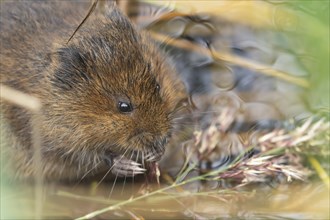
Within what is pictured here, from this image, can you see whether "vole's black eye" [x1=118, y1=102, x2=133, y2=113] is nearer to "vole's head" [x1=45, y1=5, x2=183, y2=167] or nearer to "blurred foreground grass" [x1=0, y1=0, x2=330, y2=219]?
"vole's head" [x1=45, y1=5, x2=183, y2=167]

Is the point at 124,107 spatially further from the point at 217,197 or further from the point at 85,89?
the point at 217,197

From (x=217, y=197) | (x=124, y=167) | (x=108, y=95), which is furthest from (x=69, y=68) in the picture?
(x=217, y=197)

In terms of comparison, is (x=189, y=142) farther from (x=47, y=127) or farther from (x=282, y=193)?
(x=47, y=127)

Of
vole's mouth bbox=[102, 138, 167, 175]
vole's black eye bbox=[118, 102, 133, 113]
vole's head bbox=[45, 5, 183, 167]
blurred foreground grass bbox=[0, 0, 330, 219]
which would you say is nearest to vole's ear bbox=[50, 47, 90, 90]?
vole's head bbox=[45, 5, 183, 167]

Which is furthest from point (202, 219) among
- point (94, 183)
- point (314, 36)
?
point (314, 36)

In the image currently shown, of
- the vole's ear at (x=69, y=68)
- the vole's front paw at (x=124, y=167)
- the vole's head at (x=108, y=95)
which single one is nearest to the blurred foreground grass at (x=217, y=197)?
the vole's front paw at (x=124, y=167)

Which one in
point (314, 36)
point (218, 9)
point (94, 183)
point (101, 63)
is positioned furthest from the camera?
point (218, 9)

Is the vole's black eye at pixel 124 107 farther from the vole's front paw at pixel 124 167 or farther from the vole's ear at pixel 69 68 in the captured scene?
the vole's front paw at pixel 124 167
